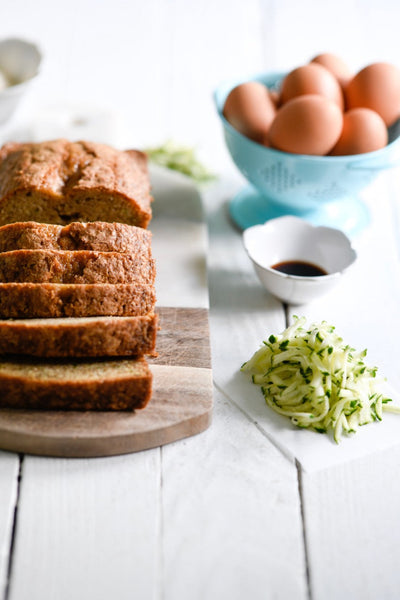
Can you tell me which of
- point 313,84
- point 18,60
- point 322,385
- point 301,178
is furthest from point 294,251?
point 18,60

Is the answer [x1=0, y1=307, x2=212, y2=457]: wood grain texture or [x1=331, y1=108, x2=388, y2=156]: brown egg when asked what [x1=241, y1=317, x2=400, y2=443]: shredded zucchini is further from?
[x1=331, y1=108, x2=388, y2=156]: brown egg

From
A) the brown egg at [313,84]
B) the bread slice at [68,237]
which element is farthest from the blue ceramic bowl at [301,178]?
the bread slice at [68,237]

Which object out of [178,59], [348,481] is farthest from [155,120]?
[348,481]

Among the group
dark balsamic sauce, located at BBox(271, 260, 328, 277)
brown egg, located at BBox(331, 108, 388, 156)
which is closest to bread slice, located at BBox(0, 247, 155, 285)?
dark balsamic sauce, located at BBox(271, 260, 328, 277)

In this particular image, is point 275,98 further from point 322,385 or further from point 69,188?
point 322,385

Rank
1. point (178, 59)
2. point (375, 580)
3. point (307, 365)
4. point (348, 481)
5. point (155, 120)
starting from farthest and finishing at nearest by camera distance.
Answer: point (178, 59) → point (155, 120) → point (307, 365) → point (348, 481) → point (375, 580)

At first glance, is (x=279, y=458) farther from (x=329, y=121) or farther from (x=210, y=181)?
(x=210, y=181)
